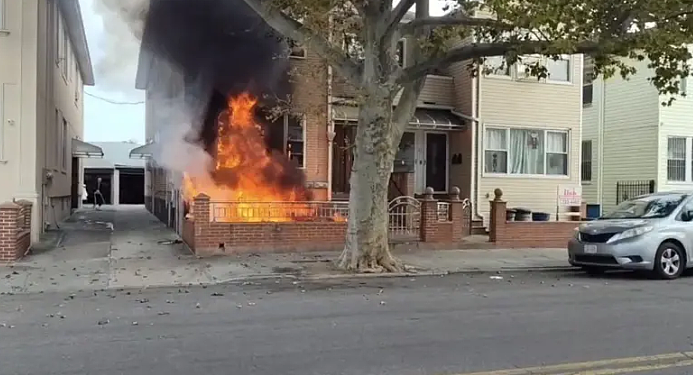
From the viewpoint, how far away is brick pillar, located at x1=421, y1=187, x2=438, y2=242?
52.4 ft

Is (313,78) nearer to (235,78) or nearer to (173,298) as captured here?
(235,78)

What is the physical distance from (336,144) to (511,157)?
5.09 meters

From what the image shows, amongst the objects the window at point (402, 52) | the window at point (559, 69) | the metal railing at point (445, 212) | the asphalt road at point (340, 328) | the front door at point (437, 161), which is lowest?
the asphalt road at point (340, 328)

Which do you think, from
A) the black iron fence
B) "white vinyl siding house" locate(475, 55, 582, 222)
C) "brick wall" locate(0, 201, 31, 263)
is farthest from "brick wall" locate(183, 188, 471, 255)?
the black iron fence

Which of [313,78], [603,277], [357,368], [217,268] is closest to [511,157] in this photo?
[313,78]

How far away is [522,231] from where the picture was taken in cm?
1705

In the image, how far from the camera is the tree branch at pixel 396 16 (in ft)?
38.2

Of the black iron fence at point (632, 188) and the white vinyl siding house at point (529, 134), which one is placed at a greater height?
the white vinyl siding house at point (529, 134)

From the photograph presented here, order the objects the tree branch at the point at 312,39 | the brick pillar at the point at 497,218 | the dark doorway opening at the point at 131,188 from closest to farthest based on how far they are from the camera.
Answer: the tree branch at the point at 312,39 < the brick pillar at the point at 497,218 < the dark doorway opening at the point at 131,188

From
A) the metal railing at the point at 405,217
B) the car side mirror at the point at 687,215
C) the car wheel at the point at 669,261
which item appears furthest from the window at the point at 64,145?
the car side mirror at the point at 687,215

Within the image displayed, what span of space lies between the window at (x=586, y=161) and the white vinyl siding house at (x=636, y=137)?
0.72 ft

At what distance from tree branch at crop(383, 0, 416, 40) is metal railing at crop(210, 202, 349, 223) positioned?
4470 millimetres

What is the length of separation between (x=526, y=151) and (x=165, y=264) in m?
11.4

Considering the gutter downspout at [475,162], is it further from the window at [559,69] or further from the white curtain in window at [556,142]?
the window at [559,69]
